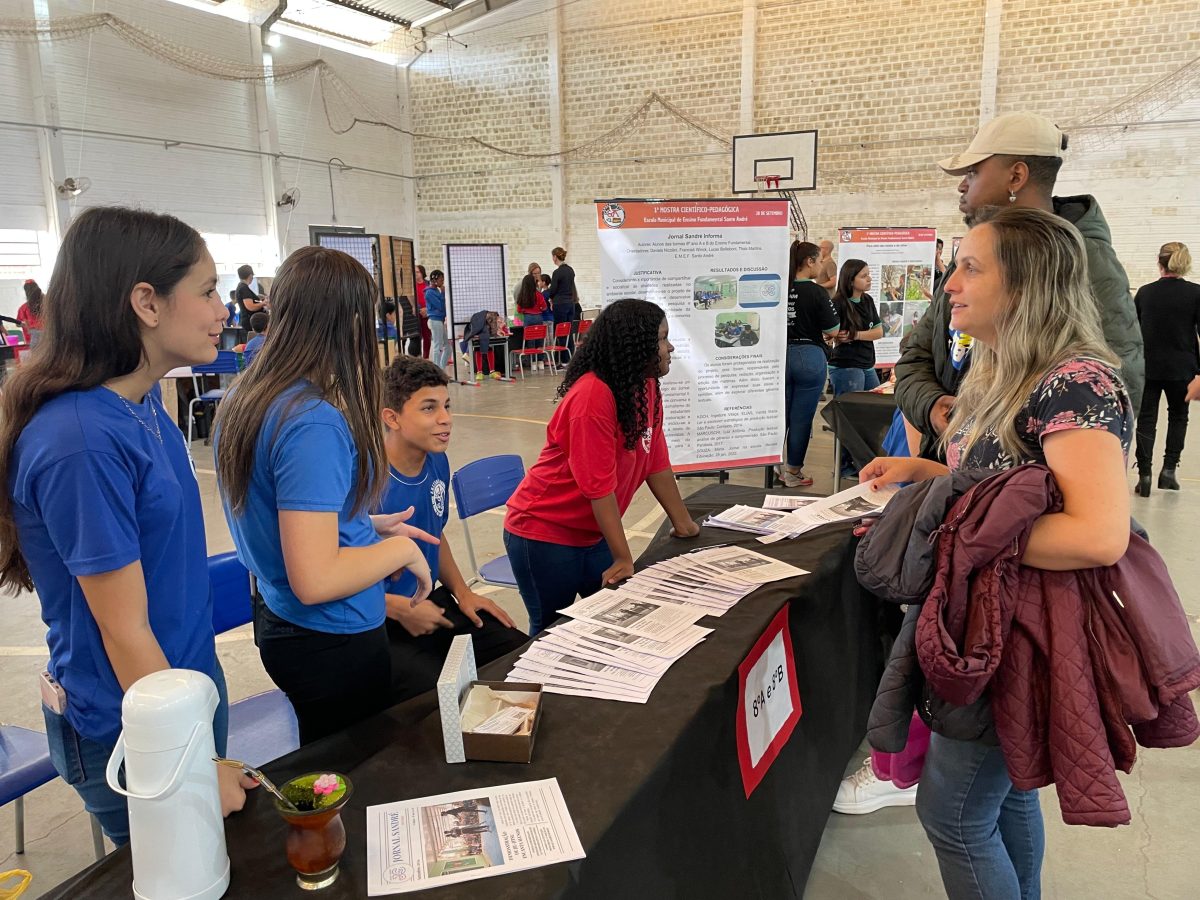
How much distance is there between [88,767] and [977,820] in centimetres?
145

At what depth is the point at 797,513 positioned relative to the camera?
2.37 meters

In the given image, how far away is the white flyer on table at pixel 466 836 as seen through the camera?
95 cm

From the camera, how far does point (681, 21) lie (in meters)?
13.3

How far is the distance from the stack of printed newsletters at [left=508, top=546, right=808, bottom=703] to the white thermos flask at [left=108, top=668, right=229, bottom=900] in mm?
614

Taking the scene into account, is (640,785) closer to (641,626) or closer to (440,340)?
(641,626)

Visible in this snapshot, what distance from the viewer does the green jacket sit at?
5.71 feet

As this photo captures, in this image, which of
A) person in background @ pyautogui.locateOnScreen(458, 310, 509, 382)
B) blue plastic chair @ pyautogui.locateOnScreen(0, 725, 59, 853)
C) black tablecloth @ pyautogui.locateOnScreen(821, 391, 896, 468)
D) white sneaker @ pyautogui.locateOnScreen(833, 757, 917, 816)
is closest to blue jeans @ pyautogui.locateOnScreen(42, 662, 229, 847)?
blue plastic chair @ pyautogui.locateOnScreen(0, 725, 59, 853)

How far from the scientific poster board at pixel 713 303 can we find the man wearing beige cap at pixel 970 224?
1.80m

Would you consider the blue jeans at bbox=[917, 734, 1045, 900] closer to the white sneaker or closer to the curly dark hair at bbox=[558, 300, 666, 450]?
the white sneaker

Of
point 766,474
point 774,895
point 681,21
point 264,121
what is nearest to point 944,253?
point 681,21

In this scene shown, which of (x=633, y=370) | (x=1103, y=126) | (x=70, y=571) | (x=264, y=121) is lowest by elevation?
(x=70, y=571)

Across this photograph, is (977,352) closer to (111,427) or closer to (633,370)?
(633,370)

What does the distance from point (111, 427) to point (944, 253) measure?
12712 millimetres

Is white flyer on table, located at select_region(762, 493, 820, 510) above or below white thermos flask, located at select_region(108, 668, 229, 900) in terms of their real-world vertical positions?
below
